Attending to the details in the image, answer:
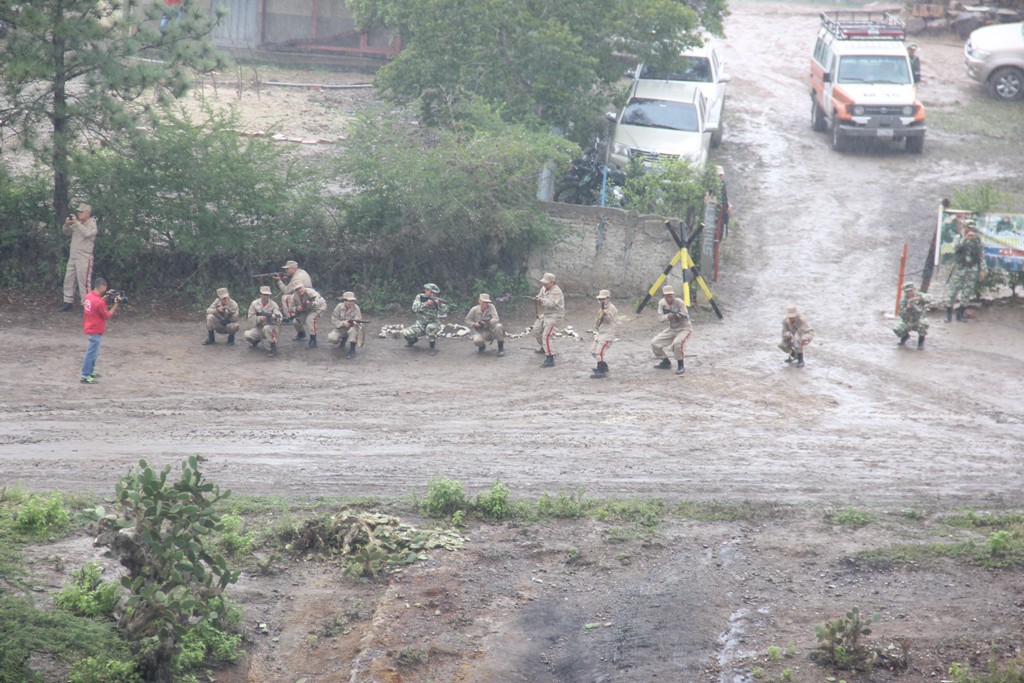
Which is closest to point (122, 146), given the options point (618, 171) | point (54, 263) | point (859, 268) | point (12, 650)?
point (54, 263)

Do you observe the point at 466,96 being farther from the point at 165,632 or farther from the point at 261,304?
the point at 165,632

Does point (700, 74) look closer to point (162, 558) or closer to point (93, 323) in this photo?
point (93, 323)

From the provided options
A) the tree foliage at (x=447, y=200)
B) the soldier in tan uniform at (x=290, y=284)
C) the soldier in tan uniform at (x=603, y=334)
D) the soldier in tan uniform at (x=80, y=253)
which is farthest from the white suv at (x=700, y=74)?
the soldier in tan uniform at (x=80, y=253)

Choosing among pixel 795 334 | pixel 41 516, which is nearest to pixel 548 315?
pixel 795 334

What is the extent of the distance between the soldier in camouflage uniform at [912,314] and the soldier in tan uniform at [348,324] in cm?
841

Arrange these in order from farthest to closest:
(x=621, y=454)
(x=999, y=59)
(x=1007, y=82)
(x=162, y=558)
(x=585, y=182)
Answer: (x=1007, y=82)
(x=999, y=59)
(x=585, y=182)
(x=621, y=454)
(x=162, y=558)

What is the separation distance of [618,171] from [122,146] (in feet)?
30.2

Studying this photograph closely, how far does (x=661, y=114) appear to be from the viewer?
23094 mm

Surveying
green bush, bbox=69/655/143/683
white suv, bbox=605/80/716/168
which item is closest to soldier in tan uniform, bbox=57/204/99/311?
white suv, bbox=605/80/716/168

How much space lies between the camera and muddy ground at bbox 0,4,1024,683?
9375mm

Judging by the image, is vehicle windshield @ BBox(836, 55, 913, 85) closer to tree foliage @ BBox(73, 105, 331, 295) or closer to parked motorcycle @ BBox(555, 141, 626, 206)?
parked motorcycle @ BBox(555, 141, 626, 206)

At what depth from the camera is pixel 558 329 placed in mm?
18406

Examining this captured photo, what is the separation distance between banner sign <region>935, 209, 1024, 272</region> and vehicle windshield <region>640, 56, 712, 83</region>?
7.09 metres

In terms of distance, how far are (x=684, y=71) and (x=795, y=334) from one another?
914 cm
